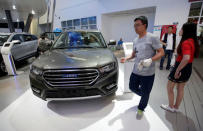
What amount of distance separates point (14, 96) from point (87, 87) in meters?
2.12

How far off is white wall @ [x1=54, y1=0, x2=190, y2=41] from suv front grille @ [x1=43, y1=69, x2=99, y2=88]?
22.4 feet

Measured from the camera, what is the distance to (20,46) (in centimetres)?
449

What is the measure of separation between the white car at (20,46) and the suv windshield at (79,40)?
8.69ft

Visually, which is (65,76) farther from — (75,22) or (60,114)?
(75,22)

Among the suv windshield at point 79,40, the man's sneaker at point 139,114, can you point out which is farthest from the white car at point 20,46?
the man's sneaker at point 139,114

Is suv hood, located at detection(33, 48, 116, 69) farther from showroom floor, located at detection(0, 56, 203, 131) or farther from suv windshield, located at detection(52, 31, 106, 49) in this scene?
showroom floor, located at detection(0, 56, 203, 131)

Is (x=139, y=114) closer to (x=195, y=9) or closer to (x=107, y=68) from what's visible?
(x=107, y=68)

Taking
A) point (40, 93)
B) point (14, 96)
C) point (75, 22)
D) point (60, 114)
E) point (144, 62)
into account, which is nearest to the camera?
point (144, 62)

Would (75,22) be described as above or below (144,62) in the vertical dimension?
above

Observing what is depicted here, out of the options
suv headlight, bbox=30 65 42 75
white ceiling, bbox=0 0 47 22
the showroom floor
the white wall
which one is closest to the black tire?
the showroom floor

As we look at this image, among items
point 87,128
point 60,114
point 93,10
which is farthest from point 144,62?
point 93,10

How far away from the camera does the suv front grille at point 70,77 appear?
1.66 metres

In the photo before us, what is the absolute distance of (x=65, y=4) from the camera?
42.0 feet

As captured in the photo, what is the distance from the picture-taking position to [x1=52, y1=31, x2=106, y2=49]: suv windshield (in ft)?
8.29
